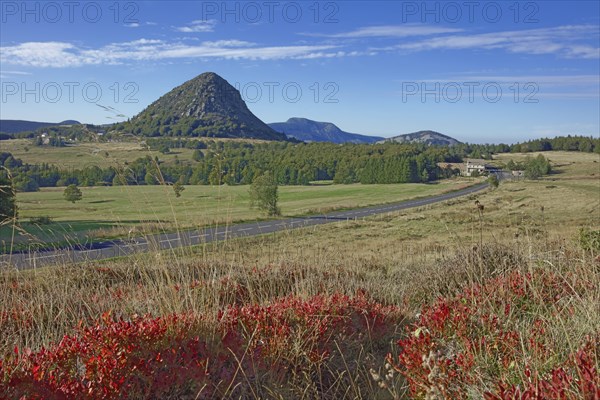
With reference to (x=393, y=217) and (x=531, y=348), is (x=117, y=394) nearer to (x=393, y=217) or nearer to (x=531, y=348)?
Answer: (x=531, y=348)

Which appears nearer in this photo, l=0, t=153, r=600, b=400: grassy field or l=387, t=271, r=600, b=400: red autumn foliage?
l=387, t=271, r=600, b=400: red autumn foliage

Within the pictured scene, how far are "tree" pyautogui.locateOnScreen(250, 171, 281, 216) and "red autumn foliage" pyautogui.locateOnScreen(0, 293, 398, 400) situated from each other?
150ft

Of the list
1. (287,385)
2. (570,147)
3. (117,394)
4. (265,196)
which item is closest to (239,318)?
(287,385)

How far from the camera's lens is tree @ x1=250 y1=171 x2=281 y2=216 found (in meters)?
49.7

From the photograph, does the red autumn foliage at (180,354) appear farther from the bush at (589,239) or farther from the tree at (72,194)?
the tree at (72,194)

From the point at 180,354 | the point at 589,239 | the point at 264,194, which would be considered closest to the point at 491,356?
the point at 180,354

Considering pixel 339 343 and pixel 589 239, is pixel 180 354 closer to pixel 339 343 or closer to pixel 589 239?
pixel 339 343

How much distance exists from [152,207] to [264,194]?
1785 inches

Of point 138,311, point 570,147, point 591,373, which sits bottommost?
point 138,311

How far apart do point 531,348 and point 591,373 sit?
0.83 m

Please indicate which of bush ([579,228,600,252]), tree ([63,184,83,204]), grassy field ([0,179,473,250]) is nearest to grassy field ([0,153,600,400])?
grassy field ([0,179,473,250])

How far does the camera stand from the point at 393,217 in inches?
1732

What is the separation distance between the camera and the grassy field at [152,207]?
16.9 feet

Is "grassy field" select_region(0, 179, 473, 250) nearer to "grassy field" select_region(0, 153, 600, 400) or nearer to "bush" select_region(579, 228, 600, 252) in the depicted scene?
"grassy field" select_region(0, 153, 600, 400)
